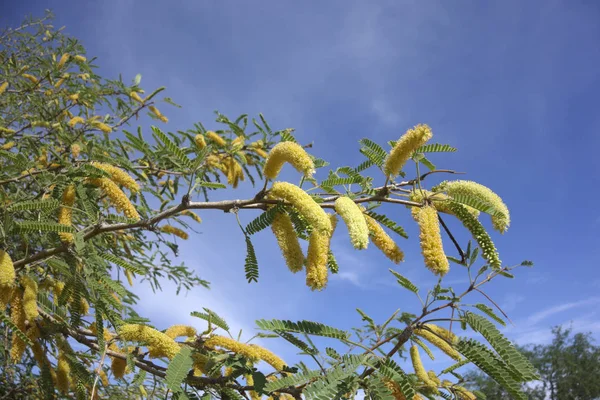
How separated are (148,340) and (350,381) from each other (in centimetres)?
110

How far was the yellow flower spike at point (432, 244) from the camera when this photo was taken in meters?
1.65

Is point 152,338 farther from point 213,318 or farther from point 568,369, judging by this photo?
point 568,369

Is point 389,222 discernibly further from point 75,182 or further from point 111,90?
point 111,90

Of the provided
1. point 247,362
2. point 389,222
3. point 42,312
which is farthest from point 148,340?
point 389,222

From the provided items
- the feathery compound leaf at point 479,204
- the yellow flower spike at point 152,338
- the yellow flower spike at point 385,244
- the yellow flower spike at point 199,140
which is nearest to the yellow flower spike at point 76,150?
the yellow flower spike at point 199,140

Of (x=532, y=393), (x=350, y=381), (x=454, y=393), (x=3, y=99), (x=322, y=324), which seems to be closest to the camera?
(x=350, y=381)

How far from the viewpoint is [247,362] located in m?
2.15

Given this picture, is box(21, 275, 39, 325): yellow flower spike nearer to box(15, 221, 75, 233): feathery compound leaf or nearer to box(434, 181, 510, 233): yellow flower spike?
box(15, 221, 75, 233): feathery compound leaf

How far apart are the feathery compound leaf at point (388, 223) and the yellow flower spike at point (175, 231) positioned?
3342 mm

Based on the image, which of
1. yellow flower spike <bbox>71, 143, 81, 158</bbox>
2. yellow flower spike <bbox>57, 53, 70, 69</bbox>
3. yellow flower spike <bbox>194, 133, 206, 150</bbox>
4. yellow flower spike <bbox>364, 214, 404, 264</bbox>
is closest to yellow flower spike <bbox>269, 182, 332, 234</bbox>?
yellow flower spike <bbox>364, 214, 404, 264</bbox>

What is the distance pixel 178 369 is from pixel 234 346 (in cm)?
40

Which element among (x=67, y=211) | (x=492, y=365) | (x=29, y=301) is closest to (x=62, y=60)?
(x=67, y=211)

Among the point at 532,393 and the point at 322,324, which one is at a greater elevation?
the point at 532,393

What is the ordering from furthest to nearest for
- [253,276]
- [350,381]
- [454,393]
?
[454,393], [253,276], [350,381]
